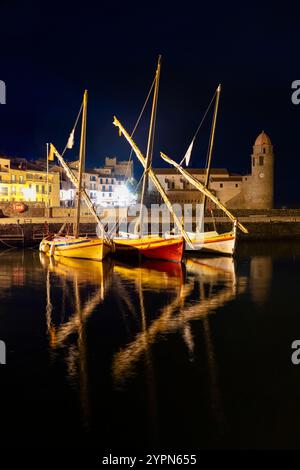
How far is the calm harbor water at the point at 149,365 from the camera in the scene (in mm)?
11242

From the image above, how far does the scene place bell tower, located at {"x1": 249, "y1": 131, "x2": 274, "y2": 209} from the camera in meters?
96.8

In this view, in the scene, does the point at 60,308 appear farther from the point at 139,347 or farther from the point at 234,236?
the point at 234,236

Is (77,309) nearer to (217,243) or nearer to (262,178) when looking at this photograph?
(217,243)

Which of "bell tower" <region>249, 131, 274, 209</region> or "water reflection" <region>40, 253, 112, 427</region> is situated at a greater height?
"bell tower" <region>249, 131, 274, 209</region>

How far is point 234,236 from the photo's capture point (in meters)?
43.7

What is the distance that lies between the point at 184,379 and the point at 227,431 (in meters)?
3.09

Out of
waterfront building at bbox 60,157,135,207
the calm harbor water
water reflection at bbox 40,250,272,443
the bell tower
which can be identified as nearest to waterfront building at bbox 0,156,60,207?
waterfront building at bbox 60,157,135,207

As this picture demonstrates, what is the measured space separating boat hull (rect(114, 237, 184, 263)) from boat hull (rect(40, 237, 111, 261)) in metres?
1.43

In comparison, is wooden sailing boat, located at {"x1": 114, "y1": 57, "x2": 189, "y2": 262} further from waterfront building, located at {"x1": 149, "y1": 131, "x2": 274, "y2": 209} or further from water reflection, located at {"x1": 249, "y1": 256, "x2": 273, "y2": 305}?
waterfront building, located at {"x1": 149, "y1": 131, "x2": 274, "y2": 209}

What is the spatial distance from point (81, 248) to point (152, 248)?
19.4 feet

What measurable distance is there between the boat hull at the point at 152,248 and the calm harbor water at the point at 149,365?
8.15 m

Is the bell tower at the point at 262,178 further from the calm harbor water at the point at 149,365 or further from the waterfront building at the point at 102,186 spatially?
the calm harbor water at the point at 149,365

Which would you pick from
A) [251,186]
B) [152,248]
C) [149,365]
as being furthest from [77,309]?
[251,186]
